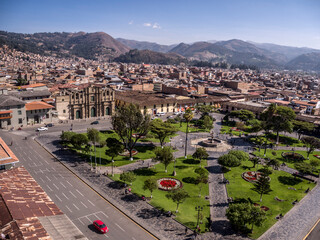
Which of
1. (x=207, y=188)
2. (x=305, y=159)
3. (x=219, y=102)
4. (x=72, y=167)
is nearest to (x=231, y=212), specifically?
(x=207, y=188)

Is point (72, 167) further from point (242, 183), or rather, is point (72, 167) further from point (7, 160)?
point (242, 183)

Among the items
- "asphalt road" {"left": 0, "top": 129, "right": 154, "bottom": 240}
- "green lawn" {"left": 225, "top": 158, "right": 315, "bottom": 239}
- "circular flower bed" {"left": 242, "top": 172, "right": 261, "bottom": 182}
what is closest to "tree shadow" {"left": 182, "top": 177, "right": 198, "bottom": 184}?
"green lawn" {"left": 225, "top": 158, "right": 315, "bottom": 239}

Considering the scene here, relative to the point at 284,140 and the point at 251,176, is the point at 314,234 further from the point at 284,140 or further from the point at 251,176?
the point at 284,140

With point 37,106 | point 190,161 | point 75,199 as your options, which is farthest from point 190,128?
point 75,199

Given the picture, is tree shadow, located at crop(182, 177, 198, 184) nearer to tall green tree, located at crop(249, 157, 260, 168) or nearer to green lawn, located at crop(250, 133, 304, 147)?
tall green tree, located at crop(249, 157, 260, 168)

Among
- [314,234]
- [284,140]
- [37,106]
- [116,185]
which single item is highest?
[37,106]
